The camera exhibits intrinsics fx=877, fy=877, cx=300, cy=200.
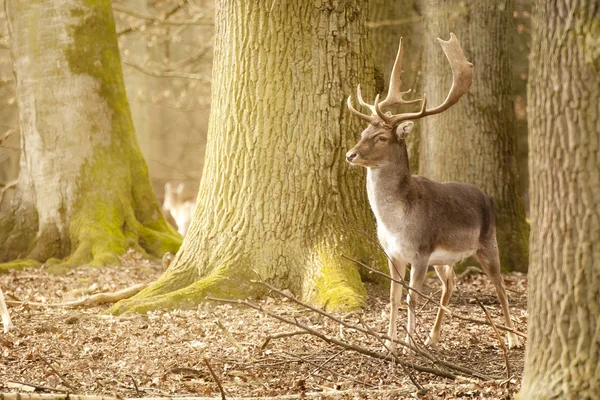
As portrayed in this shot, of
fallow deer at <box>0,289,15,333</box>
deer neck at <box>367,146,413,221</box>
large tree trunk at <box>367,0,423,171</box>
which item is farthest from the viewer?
large tree trunk at <box>367,0,423,171</box>

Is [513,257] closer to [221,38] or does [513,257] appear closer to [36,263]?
[221,38]

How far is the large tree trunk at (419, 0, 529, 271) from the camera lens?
11.2 m

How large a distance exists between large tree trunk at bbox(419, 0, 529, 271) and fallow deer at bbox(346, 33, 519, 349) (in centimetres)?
401

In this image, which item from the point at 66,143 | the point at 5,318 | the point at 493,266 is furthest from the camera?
the point at 66,143

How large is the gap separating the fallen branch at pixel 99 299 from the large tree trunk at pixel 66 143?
227 centimetres

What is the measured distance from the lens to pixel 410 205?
271 inches

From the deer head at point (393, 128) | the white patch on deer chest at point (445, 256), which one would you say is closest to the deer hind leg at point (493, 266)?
the white patch on deer chest at point (445, 256)

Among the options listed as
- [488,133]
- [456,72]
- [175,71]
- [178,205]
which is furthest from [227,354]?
[178,205]

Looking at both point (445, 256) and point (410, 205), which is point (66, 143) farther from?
point (445, 256)

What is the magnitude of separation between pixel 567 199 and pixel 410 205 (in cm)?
265

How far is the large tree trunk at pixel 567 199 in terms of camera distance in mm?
4211

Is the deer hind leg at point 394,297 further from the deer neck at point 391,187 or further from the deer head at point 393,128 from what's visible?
the deer head at point 393,128

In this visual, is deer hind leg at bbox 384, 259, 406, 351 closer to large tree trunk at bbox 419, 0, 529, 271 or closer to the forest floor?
the forest floor

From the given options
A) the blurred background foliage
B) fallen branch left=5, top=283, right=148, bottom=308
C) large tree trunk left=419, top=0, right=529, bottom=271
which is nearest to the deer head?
fallen branch left=5, top=283, right=148, bottom=308
